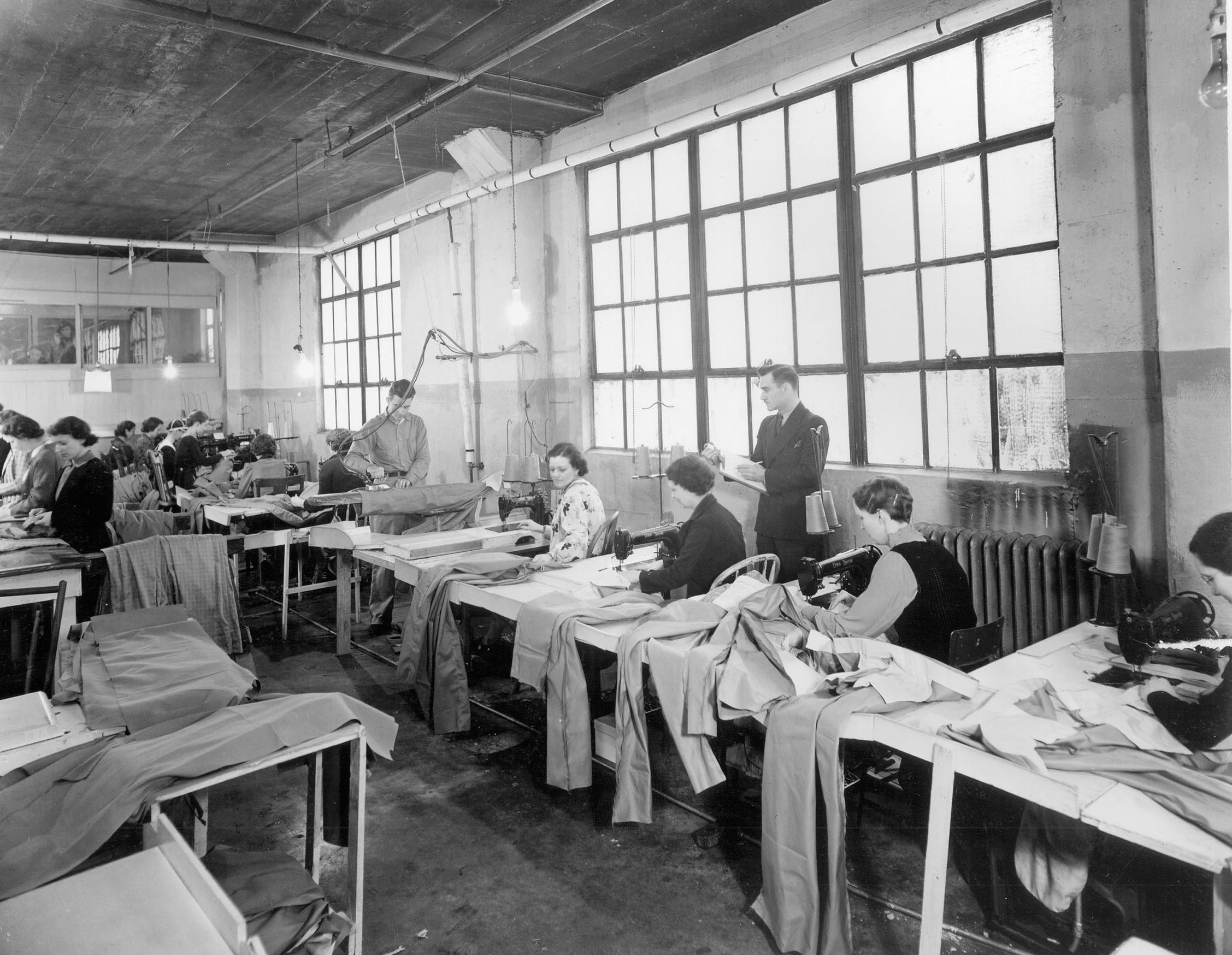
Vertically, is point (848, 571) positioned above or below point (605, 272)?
below

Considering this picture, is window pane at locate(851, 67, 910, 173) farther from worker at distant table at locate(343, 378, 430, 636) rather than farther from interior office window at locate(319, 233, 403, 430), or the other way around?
interior office window at locate(319, 233, 403, 430)

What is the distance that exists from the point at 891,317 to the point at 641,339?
211cm

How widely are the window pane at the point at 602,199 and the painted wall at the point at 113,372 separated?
8.09 metres

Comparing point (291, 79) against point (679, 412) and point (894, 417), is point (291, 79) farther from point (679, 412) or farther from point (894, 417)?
point (894, 417)

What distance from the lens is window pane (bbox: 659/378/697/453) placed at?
623 centimetres

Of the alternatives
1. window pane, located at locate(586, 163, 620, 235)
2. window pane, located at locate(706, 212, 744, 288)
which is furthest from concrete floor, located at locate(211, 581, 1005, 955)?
window pane, located at locate(586, 163, 620, 235)

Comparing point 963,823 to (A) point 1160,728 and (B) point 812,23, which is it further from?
(B) point 812,23

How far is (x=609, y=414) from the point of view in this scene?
273 inches

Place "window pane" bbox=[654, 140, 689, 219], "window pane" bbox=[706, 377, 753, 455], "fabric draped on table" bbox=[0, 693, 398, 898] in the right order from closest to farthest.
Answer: "fabric draped on table" bbox=[0, 693, 398, 898] → "window pane" bbox=[706, 377, 753, 455] → "window pane" bbox=[654, 140, 689, 219]

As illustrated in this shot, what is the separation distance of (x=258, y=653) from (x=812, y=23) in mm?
5236

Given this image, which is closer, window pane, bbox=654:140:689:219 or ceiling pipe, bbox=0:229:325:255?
window pane, bbox=654:140:689:219

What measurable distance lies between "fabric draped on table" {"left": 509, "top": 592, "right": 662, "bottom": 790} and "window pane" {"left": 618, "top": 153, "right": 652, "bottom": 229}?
12.7 ft

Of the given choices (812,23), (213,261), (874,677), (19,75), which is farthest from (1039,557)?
(213,261)

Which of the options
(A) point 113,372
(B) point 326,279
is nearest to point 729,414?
(B) point 326,279
